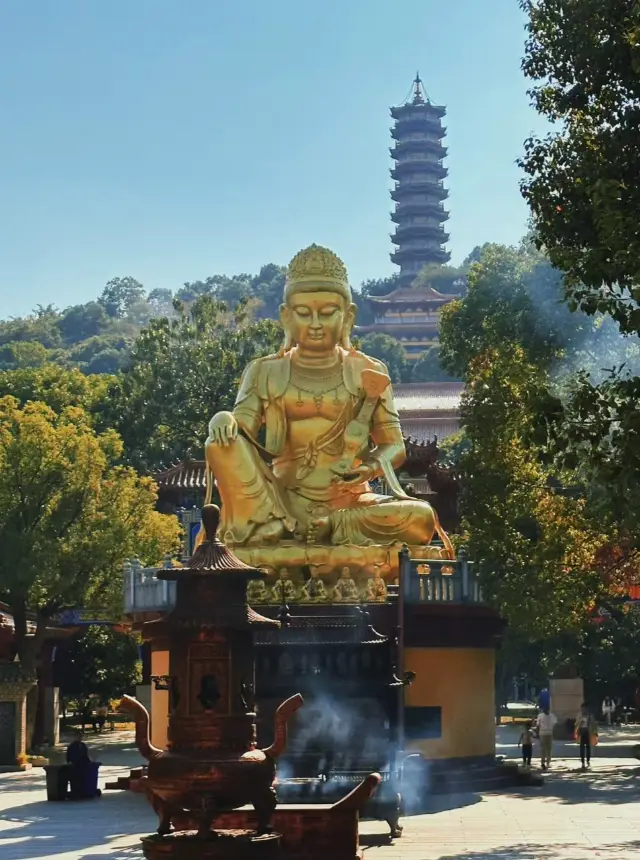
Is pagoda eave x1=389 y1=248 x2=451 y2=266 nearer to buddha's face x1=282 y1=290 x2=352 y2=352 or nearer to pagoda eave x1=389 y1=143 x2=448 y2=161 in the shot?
pagoda eave x1=389 y1=143 x2=448 y2=161

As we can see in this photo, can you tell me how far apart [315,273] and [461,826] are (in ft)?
28.7

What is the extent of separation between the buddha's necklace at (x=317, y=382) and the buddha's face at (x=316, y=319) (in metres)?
0.29

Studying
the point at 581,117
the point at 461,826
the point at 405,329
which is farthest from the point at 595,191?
the point at 405,329

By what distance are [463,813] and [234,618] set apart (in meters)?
5.98

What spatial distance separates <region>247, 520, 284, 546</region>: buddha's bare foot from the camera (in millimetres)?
20141

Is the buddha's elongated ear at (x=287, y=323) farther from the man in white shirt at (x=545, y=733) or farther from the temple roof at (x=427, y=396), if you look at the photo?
the temple roof at (x=427, y=396)

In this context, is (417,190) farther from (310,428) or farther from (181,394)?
(310,428)

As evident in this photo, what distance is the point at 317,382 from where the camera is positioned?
2141 centimetres

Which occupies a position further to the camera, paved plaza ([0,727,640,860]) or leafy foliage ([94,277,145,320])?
leafy foliage ([94,277,145,320])

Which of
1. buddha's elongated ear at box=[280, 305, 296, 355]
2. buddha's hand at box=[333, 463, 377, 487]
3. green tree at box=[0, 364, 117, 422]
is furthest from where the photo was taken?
green tree at box=[0, 364, 117, 422]

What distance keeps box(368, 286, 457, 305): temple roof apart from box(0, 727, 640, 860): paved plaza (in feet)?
279

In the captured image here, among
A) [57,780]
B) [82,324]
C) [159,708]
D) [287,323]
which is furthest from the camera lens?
[82,324]

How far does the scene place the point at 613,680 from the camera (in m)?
35.0

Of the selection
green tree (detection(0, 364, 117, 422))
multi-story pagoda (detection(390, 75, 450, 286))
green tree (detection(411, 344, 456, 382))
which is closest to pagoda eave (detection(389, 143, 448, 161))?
multi-story pagoda (detection(390, 75, 450, 286))
